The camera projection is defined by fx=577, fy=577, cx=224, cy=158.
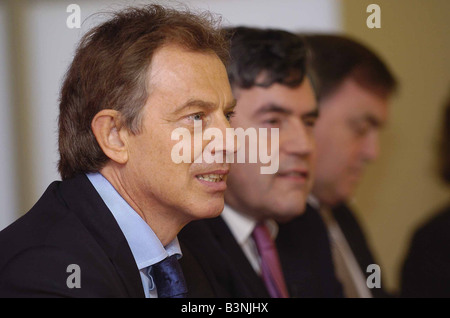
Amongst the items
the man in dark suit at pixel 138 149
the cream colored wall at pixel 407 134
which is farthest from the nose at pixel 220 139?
the cream colored wall at pixel 407 134

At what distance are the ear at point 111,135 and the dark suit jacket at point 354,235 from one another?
1103 mm

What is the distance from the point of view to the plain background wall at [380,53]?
1.43 meters

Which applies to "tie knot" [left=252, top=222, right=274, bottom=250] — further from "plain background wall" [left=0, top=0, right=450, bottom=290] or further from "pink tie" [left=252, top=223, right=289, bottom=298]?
"plain background wall" [left=0, top=0, right=450, bottom=290]

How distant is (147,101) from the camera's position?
1.10m

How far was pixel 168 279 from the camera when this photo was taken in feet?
3.72

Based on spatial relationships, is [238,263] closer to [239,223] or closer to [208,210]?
[239,223]

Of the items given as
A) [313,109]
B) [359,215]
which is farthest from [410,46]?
[313,109]

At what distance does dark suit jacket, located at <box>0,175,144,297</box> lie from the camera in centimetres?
95

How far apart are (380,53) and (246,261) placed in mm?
1076

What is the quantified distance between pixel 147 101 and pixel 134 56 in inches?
3.5

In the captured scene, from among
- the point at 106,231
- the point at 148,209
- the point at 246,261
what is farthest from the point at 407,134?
the point at 106,231

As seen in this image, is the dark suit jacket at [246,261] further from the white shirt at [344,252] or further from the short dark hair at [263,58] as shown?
the short dark hair at [263,58]
